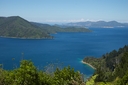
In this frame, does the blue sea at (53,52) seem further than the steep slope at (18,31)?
No

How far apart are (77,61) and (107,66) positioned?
9.83m

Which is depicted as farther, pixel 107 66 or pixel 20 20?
pixel 20 20

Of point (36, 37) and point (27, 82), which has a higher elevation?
point (27, 82)

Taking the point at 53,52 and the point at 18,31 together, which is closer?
the point at 53,52

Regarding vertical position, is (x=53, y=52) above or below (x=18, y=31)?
below

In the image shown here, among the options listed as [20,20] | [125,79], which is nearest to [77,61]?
[125,79]

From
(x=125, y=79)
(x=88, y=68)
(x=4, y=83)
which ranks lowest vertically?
(x=88, y=68)

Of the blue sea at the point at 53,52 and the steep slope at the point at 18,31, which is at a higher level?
the steep slope at the point at 18,31

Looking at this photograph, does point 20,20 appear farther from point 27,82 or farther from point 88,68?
point 27,82

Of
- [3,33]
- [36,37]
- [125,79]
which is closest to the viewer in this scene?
[125,79]

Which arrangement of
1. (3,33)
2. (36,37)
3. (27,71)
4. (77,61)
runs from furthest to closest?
(3,33) → (36,37) → (77,61) → (27,71)

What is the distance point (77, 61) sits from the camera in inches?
2682

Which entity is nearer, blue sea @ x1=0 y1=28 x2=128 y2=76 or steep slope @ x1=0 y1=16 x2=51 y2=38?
blue sea @ x1=0 y1=28 x2=128 y2=76

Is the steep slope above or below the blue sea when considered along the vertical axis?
above
